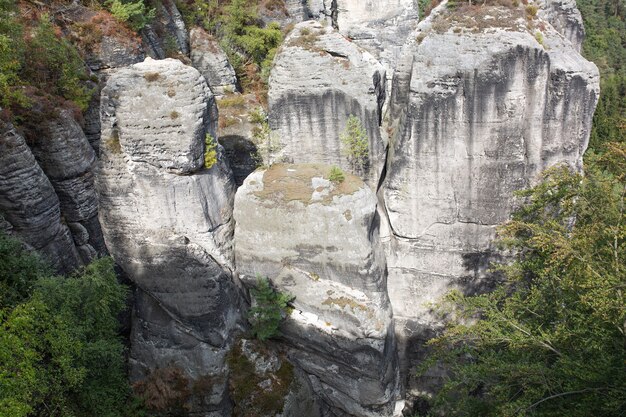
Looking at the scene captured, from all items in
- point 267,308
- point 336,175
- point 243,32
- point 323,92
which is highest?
point 243,32

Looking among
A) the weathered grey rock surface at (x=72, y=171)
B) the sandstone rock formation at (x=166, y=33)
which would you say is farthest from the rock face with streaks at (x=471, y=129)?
the sandstone rock formation at (x=166, y=33)

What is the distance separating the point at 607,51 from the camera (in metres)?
57.7

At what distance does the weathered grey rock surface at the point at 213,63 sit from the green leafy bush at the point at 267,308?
10.5 m

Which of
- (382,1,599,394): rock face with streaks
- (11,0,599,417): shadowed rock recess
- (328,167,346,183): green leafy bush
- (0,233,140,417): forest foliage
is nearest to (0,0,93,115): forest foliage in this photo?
(11,0,599,417): shadowed rock recess

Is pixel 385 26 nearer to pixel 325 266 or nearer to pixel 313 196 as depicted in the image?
pixel 313 196

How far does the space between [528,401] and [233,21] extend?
2002cm

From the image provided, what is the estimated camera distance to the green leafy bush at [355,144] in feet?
47.3

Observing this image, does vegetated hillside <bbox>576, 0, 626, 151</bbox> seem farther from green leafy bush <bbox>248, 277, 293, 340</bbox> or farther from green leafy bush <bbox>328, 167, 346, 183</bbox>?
green leafy bush <bbox>248, 277, 293, 340</bbox>

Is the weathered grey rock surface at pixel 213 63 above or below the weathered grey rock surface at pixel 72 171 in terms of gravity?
above

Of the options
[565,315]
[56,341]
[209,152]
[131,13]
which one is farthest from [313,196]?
[131,13]

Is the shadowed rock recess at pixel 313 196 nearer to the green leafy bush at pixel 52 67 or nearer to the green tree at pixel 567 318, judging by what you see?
the green leafy bush at pixel 52 67

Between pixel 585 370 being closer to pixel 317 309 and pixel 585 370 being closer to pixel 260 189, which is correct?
pixel 317 309

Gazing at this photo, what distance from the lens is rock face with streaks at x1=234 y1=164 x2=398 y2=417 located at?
43.4ft

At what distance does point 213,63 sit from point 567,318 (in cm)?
1762
